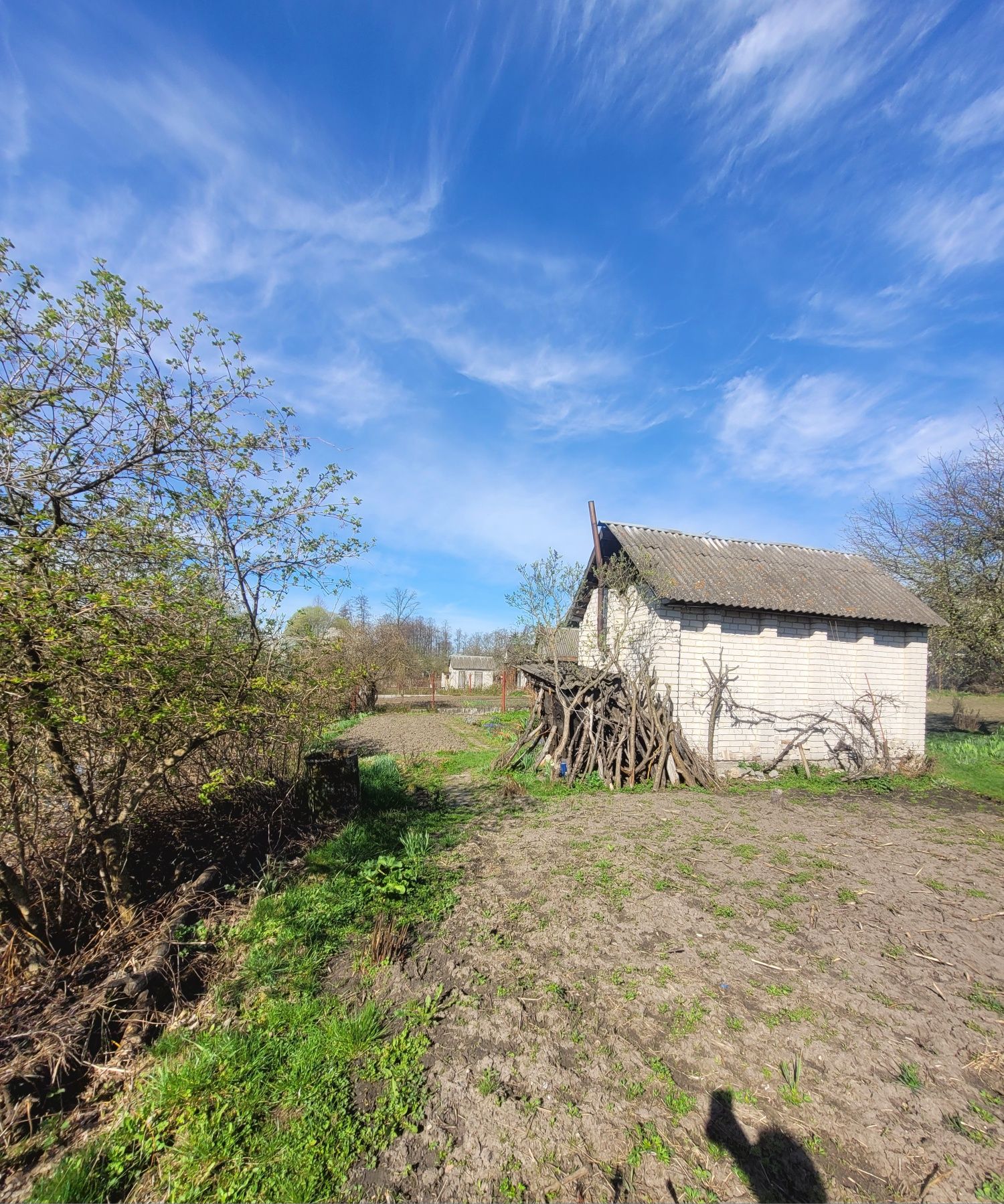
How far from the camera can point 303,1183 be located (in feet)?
7.06

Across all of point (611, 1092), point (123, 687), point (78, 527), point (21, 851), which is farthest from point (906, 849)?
point (78, 527)

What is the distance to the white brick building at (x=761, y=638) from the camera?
10055 millimetres

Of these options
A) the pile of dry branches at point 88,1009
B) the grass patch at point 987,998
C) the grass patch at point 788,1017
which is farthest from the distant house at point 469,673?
the grass patch at point 788,1017

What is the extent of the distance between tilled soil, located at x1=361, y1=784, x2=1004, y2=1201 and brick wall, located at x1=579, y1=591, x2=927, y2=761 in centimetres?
434

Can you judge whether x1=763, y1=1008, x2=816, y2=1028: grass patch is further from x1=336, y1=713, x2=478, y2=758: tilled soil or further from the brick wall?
x1=336, y1=713, x2=478, y2=758: tilled soil

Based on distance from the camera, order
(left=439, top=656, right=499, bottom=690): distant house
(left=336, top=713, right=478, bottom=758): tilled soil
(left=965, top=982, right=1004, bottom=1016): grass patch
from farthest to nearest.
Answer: (left=439, top=656, right=499, bottom=690): distant house
(left=336, top=713, right=478, bottom=758): tilled soil
(left=965, top=982, right=1004, bottom=1016): grass patch

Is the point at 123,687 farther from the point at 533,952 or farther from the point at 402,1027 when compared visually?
the point at 533,952

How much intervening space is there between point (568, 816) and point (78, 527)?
6655 millimetres

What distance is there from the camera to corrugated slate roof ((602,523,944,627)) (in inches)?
400

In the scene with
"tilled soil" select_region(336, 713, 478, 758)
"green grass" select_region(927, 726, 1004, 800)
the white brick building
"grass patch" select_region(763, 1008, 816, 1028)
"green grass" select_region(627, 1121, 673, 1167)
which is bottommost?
"tilled soil" select_region(336, 713, 478, 758)

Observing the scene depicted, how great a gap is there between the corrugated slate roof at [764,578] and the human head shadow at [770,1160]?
7898mm

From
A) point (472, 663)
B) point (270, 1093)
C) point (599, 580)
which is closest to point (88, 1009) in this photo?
point (270, 1093)

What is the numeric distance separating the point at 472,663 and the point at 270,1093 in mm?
49502

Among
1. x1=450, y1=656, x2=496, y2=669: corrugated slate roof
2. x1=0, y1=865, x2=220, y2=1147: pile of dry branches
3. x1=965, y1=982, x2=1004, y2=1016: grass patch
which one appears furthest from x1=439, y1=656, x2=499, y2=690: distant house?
x1=965, y1=982, x2=1004, y2=1016: grass patch
